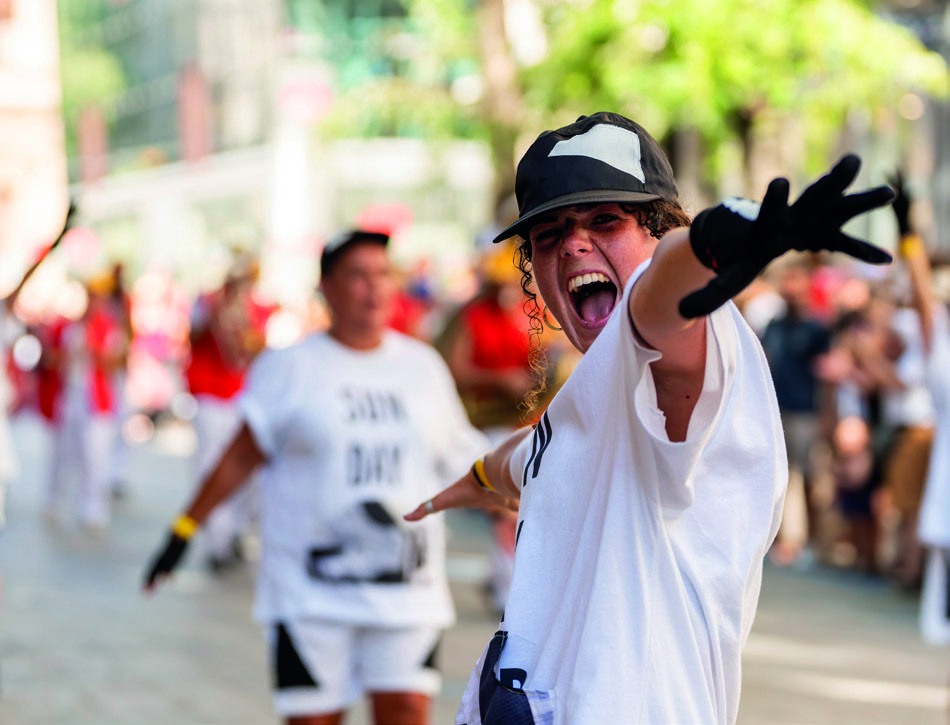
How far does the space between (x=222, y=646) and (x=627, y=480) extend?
5.69 metres

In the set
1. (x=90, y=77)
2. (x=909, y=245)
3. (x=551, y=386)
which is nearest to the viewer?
(x=909, y=245)

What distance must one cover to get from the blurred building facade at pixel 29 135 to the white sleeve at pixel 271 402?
40136 mm

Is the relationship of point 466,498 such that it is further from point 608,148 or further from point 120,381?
point 120,381

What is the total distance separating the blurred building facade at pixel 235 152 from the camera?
35.0m

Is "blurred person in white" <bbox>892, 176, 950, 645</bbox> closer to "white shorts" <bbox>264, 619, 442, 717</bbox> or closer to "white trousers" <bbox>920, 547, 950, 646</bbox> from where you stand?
"white trousers" <bbox>920, 547, 950, 646</bbox>

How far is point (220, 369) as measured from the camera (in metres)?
10.1

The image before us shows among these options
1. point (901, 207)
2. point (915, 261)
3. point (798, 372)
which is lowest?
point (798, 372)

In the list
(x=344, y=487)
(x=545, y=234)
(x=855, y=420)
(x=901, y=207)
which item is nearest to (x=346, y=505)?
(x=344, y=487)

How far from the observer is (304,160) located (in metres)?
36.4

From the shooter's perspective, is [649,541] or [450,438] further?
[450,438]

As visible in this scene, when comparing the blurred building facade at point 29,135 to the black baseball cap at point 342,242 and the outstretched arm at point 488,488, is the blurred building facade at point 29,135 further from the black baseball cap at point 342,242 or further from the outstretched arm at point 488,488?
the outstretched arm at point 488,488

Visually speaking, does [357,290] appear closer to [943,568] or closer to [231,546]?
[943,568]

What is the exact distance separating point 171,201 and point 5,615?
39094 mm

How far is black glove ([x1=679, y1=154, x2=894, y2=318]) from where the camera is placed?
4.89 ft
